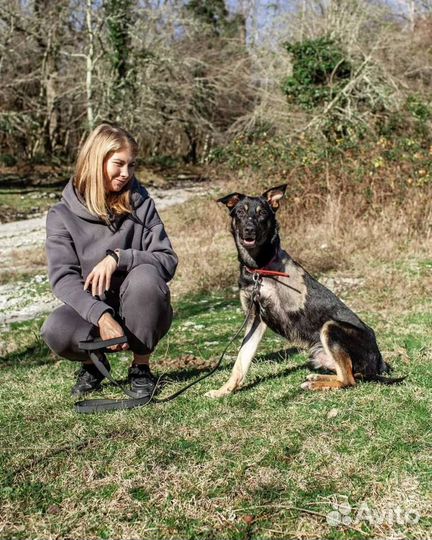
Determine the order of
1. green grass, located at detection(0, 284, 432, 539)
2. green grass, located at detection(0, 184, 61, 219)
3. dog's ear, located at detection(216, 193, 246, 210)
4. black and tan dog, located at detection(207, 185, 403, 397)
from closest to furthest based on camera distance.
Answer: green grass, located at detection(0, 284, 432, 539)
black and tan dog, located at detection(207, 185, 403, 397)
dog's ear, located at detection(216, 193, 246, 210)
green grass, located at detection(0, 184, 61, 219)

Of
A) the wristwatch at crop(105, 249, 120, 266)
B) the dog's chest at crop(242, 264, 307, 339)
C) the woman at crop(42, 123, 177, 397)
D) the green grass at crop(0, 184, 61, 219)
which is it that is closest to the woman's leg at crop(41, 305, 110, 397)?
the woman at crop(42, 123, 177, 397)

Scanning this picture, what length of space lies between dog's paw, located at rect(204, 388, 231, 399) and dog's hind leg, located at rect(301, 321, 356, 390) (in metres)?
0.55

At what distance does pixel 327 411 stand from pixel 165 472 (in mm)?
1285

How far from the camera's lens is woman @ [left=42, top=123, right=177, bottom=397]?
163 inches

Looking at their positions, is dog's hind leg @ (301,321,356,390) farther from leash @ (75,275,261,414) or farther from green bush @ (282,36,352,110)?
green bush @ (282,36,352,110)

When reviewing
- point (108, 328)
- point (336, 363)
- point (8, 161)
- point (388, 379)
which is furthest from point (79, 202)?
point (8, 161)

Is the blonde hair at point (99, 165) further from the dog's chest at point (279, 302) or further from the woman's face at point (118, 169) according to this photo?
the dog's chest at point (279, 302)

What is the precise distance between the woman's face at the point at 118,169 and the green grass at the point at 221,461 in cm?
151

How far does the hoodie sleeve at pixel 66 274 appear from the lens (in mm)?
3965

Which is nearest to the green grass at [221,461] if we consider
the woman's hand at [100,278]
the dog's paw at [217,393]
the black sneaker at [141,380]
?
the dog's paw at [217,393]

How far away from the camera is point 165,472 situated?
10.2 feet

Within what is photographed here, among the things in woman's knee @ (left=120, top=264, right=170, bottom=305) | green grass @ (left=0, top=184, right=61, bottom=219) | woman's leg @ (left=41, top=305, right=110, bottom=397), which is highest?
woman's knee @ (left=120, top=264, right=170, bottom=305)

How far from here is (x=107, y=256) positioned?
4152 mm

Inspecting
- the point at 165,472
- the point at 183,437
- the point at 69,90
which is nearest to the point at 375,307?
the point at 183,437
